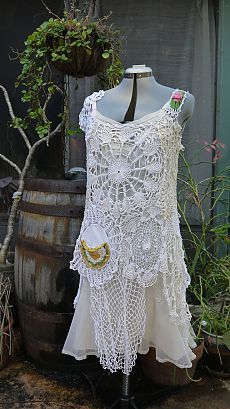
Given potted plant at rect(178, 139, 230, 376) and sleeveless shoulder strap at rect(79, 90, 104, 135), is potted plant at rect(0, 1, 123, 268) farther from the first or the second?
potted plant at rect(178, 139, 230, 376)

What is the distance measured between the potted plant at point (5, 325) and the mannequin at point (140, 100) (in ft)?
4.07

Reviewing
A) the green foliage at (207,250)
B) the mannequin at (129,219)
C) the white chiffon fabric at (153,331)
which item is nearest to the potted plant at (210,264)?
the green foliage at (207,250)

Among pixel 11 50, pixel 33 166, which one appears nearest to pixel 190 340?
pixel 33 166

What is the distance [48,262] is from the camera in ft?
7.61

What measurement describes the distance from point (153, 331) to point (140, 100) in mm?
Answer: 939

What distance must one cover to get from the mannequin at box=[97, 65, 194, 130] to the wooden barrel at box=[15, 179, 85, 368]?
593mm

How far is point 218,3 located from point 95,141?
6.26 ft

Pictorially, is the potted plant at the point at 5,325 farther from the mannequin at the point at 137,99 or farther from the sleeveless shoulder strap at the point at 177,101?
the sleeveless shoulder strap at the point at 177,101

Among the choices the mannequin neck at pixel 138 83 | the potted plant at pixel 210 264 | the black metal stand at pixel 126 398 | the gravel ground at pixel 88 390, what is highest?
the mannequin neck at pixel 138 83

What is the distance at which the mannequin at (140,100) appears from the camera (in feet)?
5.78

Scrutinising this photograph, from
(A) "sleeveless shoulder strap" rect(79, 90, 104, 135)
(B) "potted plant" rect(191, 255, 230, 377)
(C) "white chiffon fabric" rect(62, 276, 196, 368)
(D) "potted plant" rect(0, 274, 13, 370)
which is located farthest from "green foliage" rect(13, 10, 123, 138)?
(B) "potted plant" rect(191, 255, 230, 377)

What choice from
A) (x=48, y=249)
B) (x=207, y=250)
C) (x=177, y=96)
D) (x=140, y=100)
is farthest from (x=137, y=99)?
(x=207, y=250)

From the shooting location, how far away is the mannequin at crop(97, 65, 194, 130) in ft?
5.78

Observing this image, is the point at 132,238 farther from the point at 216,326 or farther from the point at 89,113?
the point at 216,326
